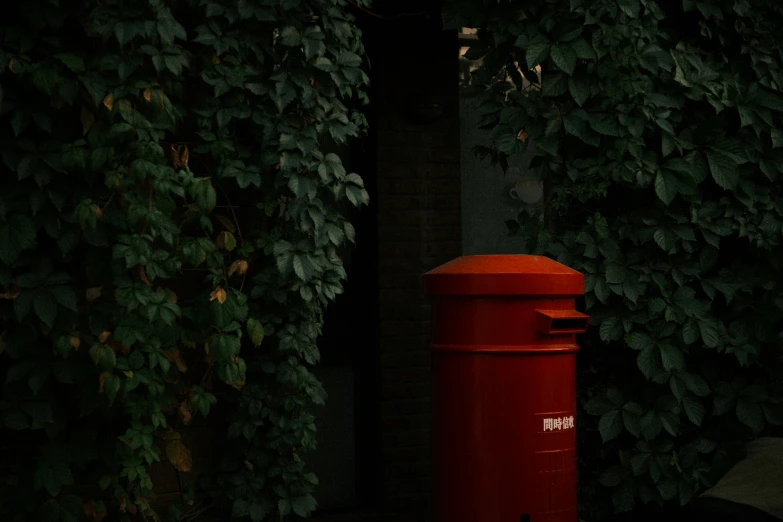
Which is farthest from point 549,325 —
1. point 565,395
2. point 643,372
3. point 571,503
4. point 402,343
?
point 402,343

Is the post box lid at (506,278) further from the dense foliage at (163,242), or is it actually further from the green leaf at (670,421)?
the green leaf at (670,421)

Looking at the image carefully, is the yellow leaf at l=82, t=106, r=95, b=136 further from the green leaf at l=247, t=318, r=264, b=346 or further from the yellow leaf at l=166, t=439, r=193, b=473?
the yellow leaf at l=166, t=439, r=193, b=473

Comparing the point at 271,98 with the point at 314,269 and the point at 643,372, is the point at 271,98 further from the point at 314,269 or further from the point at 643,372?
the point at 643,372

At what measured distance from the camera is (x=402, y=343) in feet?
19.7

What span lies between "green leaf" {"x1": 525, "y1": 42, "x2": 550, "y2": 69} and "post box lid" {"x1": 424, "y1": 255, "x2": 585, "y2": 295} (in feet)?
3.59

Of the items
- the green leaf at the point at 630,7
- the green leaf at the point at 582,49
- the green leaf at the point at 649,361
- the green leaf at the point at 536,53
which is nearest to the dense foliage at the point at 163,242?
the green leaf at the point at 536,53

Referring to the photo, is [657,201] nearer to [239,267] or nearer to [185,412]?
[239,267]

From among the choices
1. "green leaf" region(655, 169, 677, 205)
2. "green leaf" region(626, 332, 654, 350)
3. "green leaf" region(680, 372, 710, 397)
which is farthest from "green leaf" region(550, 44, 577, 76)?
"green leaf" region(680, 372, 710, 397)

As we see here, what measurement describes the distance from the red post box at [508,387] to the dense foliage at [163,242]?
0.71 m

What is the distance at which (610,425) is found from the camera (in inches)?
202

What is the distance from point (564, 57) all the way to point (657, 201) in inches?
38.0

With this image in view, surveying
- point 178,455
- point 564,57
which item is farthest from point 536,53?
point 178,455

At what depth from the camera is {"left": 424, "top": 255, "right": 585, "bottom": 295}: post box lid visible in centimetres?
412

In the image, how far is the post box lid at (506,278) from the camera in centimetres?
412
